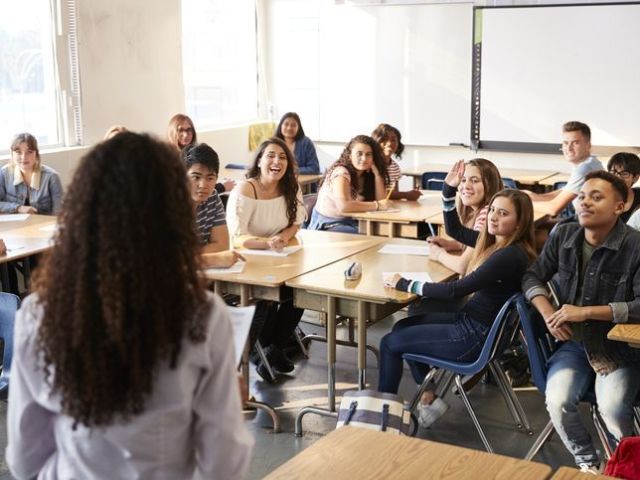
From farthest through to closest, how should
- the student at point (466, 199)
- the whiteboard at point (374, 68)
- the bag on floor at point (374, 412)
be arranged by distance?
the whiteboard at point (374, 68), the student at point (466, 199), the bag on floor at point (374, 412)

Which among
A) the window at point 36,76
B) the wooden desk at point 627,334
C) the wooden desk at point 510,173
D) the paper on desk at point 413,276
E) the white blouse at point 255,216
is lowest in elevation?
the wooden desk at point 627,334

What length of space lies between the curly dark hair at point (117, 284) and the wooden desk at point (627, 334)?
1975 mm

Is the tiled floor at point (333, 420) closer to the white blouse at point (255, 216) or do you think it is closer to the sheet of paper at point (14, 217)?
the white blouse at point (255, 216)

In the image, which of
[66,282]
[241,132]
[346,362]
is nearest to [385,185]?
[346,362]

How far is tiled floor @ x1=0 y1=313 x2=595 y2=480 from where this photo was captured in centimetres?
372

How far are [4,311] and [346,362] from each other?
2.25 metres

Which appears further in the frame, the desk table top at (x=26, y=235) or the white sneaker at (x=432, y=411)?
the desk table top at (x=26, y=235)

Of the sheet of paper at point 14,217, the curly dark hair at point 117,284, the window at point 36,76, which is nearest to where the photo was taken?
the curly dark hair at point 117,284

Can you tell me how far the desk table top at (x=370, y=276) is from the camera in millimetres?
3623

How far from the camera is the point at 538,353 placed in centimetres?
333

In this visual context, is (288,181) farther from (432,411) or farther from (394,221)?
(432,411)

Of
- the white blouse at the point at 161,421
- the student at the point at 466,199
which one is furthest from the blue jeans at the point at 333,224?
the white blouse at the point at 161,421

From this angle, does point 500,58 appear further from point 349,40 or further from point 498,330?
point 498,330

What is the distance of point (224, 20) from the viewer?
859 centimetres
